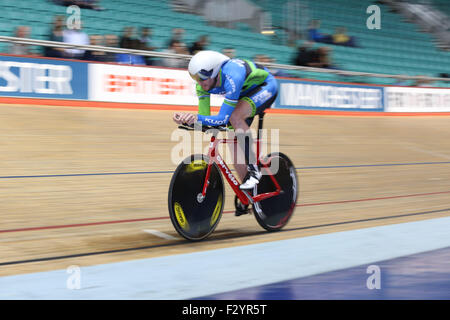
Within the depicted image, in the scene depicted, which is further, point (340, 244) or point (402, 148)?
point (402, 148)

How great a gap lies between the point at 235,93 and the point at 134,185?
219cm

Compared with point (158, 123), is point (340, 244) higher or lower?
lower

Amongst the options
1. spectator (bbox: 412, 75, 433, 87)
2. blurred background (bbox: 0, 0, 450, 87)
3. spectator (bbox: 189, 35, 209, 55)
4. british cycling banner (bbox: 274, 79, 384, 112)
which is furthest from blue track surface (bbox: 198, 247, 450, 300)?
spectator (bbox: 412, 75, 433, 87)

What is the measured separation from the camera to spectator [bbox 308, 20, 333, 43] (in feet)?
43.4

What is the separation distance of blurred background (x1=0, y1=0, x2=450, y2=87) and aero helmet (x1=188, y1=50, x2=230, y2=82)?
431 cm

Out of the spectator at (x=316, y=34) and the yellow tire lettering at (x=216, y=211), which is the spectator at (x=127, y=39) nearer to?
the yellow tire lettering at (x=216, y=211)

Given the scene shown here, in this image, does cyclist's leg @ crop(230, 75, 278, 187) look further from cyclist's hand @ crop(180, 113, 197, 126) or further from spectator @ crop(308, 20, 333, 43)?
spectator @ crop(308, 20, 333, 43)

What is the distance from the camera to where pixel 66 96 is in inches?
305

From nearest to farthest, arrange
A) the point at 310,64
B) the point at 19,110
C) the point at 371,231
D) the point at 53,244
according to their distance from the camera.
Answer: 1. the point at 53,244
2. the point at 371,231
3. the point at 19,110
4. the point at 310,64
